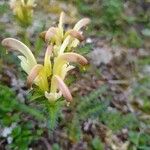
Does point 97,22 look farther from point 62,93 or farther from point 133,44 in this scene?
point 62,93

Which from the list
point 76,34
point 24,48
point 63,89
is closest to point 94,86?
point 76,34

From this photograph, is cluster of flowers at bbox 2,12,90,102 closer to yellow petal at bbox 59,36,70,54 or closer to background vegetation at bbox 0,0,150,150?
yellow petal at bbox 59,36,70,54

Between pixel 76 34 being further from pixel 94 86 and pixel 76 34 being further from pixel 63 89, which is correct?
pixel 94 86

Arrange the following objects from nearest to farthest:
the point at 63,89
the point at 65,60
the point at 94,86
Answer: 1. the point at 63,89
2. the point at 65,60
3. the point at 94,86

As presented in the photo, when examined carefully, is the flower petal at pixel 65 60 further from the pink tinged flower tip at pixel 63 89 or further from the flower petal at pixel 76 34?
the flower petal at pixel 76 34

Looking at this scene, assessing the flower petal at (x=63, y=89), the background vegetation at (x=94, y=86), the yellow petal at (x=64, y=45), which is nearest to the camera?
the flower petal at (x=63, y=89)

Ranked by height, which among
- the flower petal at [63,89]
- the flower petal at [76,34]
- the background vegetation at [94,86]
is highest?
the flower petal at [76,34]

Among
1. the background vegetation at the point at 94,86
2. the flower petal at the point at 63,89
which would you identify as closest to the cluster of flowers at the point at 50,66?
the flower petal at the point at 63,89

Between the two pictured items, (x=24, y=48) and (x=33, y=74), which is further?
(x=24, y=48)
